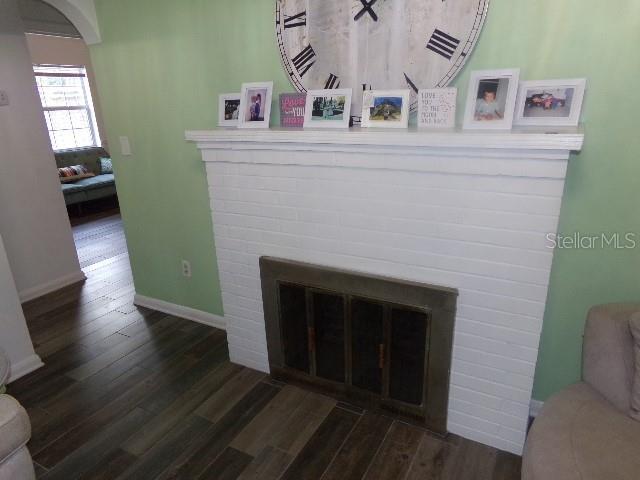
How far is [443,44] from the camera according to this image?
1.58 meters

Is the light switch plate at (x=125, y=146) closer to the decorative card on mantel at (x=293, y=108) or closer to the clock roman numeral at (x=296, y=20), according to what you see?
the decorative card on mantel at (x=293, y=108)

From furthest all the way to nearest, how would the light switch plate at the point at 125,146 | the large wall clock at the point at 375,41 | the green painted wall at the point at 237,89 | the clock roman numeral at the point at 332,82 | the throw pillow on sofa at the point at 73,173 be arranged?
1. the throw pillow on sofa at the point at 73,173
2. the light switch plate at the point at 125,146
3. the clock roman numeral at the point at 332,82
4. the large wall clock at the point at 375,41
5. the green painted wall at the point at 237,89

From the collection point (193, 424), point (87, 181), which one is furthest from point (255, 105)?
point (87, 181)

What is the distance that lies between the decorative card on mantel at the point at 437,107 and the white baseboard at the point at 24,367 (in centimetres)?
237

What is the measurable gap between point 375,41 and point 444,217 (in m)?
0.75

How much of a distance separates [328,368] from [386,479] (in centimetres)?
56

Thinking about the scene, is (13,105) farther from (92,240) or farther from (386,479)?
(386,479)

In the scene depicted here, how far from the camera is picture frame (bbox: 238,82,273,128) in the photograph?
6.43 ft

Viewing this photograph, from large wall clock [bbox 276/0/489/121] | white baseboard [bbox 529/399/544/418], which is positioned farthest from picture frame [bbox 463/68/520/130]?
white baseboard [bbox 529/399/544/418]

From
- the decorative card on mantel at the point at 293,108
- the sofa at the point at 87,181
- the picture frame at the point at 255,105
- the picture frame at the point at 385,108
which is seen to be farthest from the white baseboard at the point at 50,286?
the picture frame at the point at 385,108

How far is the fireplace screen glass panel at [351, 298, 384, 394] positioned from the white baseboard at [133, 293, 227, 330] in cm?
99

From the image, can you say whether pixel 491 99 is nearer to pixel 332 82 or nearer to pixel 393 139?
pixel 393 139

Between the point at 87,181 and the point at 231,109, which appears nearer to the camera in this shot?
the point at 231,109

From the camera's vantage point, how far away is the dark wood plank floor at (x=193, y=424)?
169cm
